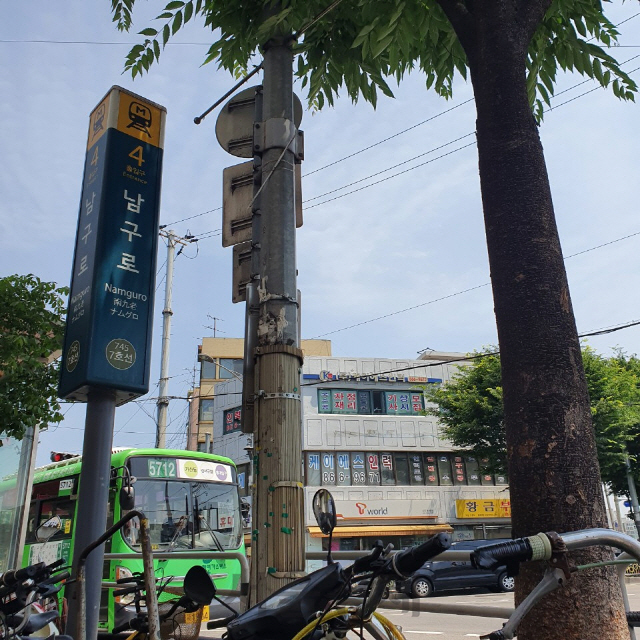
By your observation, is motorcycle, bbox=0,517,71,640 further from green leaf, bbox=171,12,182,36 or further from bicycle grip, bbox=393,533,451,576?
green leaf, bbox=171,12,182,36

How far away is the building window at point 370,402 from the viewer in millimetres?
30891

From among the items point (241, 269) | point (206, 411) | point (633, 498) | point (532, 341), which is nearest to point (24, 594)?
point (241, 269)

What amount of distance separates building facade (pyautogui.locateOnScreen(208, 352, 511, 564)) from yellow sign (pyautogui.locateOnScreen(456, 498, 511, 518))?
0.15ft

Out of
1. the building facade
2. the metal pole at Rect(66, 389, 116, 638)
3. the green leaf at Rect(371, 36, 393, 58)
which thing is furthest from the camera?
the building facade

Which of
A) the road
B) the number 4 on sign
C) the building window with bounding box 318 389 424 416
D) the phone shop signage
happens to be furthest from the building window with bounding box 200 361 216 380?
the number 4 on sign

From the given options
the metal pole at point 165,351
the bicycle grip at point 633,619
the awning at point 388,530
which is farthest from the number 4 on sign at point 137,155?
the awning at point 388,530

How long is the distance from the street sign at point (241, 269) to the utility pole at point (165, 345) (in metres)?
16.7

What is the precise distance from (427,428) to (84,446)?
91.1 ft

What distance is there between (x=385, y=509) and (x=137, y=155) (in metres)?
25.7

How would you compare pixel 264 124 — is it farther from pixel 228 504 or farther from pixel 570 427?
pixel 228 504

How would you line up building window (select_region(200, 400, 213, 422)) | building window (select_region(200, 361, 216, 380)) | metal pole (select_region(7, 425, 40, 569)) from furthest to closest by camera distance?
building window (select_region(200, 361, 216, 380)) → building window (select_region(200, 400, 213, 422)) → metal pole (select_region(7, 425, 40, 569))

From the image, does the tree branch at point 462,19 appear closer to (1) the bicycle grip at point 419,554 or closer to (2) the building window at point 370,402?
(1) the bicycle grip at point 419,554

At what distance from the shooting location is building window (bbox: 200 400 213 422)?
40688 mm

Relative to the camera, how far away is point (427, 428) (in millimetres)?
31391
